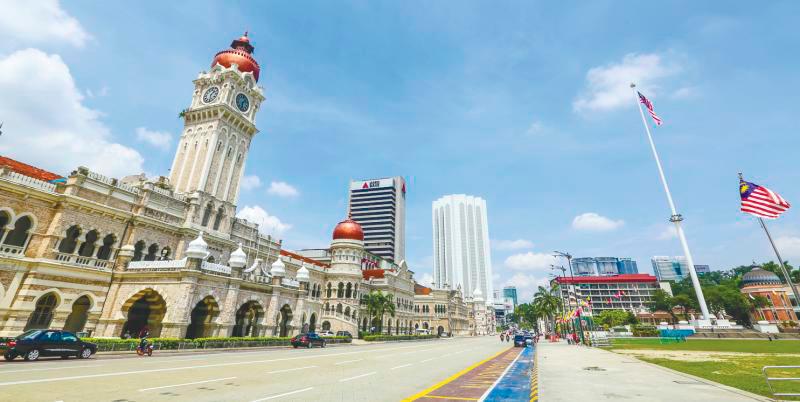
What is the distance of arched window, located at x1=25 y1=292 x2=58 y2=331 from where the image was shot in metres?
22.7

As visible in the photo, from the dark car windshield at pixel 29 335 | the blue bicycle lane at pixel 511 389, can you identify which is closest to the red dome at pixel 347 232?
the dark car windshield at pixel 29 335

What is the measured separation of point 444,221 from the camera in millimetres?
194750

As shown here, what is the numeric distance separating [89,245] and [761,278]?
126m

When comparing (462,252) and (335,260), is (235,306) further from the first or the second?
(462,252)

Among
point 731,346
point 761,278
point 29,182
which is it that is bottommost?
point 731,346

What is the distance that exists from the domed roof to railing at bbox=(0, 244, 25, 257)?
410 ft

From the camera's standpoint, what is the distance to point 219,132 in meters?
39.0

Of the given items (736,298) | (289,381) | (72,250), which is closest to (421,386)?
(289,381)

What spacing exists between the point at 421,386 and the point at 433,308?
243 feet

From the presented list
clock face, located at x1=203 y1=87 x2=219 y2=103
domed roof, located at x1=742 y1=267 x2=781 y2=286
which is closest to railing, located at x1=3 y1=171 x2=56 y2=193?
clock face, located at x1=203 y1=87 x2=219 y2=103

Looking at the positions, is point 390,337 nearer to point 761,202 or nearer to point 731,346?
point 731,346

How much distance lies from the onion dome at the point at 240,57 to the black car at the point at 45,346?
113 ft

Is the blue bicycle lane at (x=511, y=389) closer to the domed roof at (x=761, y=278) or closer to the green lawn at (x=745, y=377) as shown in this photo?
the green lawn at (x=745, y=377)

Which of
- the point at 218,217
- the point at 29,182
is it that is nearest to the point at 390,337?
the point at 218,217
